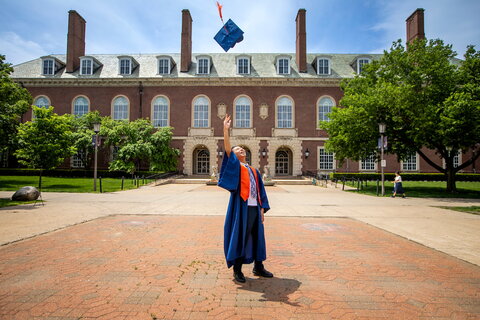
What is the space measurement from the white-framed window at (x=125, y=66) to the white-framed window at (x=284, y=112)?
17.4 metres

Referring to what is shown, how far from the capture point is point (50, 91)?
102 feet

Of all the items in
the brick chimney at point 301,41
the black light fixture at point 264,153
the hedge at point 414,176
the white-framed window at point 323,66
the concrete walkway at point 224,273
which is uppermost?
the brick chimney at point 301,41

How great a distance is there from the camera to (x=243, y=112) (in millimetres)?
30734

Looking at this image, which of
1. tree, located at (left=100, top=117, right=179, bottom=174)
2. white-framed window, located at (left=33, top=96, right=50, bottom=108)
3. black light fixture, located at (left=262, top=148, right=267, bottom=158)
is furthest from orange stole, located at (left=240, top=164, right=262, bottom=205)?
white-framed window, located at (left=33, top=96, right=50, bottom=108)

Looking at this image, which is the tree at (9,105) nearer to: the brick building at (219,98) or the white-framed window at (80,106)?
the white-framed window at (80,106)

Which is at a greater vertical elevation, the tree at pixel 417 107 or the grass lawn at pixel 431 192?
the tree at pixel 417 107

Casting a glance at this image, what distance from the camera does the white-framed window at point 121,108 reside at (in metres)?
31.0

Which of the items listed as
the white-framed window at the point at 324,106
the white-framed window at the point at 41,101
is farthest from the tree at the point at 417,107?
the white-framed window at the point at 41,101

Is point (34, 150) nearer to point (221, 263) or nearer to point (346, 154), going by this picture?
point (221, 263)

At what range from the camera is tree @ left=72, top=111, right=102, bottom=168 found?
2659cm

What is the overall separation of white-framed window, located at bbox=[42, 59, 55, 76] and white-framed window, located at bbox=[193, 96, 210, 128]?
16.8 metres

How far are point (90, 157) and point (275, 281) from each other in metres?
30.6

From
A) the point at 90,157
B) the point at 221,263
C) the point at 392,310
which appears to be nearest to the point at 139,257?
the point at 221,263

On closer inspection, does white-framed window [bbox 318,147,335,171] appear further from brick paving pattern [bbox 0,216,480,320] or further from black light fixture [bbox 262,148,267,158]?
brick paving pattern [bbox 0,216,480,320]
